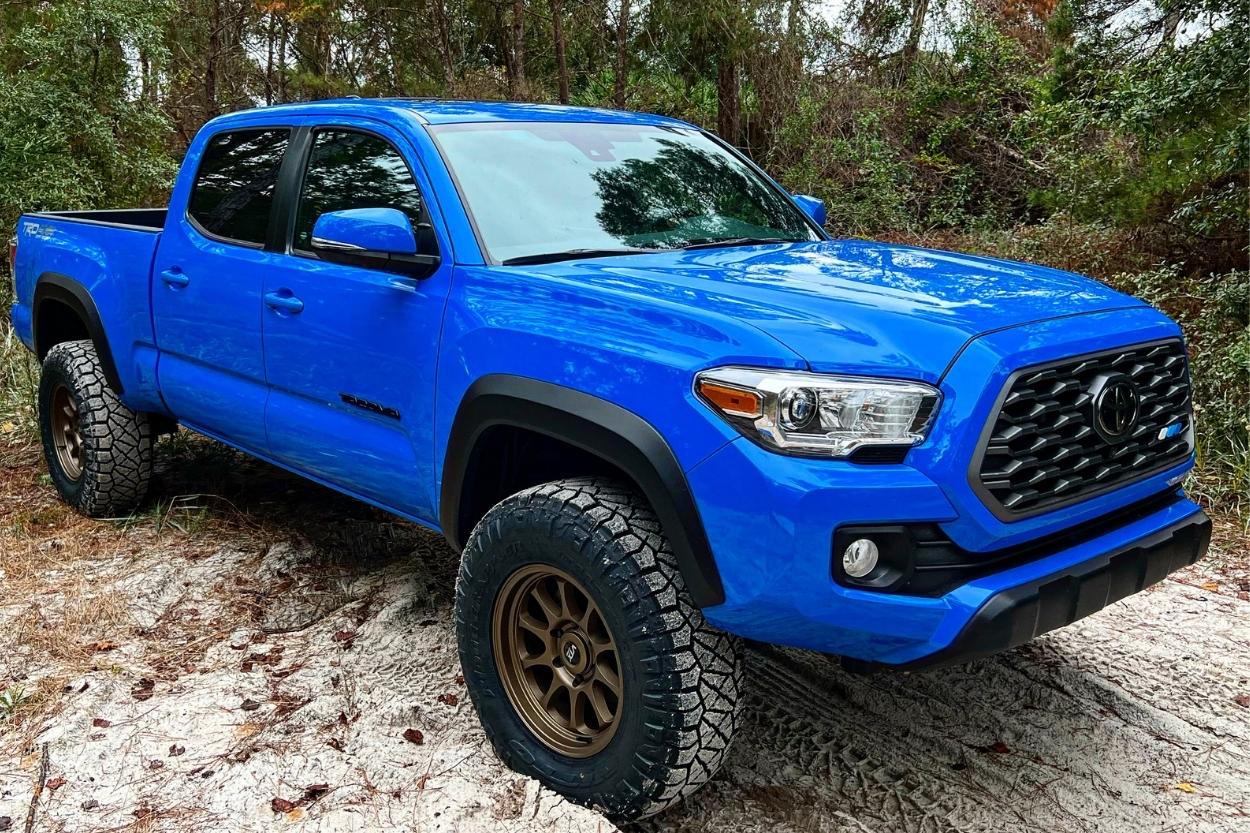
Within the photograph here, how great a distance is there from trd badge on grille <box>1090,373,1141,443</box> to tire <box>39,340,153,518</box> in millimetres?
4412

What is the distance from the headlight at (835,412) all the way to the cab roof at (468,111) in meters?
1.84

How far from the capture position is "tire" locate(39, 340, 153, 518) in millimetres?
5398

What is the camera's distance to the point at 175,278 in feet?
15.4

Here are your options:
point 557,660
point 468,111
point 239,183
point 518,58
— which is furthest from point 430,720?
point 518,58

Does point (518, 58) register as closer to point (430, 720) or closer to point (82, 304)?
point (82, 304)

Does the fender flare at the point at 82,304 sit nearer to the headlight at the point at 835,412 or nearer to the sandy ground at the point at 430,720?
the sandy ground at the point at 430,720

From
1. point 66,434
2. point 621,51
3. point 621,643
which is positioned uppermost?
point 621,51

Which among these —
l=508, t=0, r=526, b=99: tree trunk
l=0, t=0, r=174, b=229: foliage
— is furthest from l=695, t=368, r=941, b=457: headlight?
l=508, t=0, r=526, b=99: tree trunk

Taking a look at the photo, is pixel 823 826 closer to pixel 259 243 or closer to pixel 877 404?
pixel 877 404

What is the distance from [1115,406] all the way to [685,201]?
5.58ft

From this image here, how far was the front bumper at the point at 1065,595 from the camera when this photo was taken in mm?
2580

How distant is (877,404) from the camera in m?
2.59

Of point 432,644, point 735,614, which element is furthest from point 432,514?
point 735,614

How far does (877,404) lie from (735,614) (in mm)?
603
